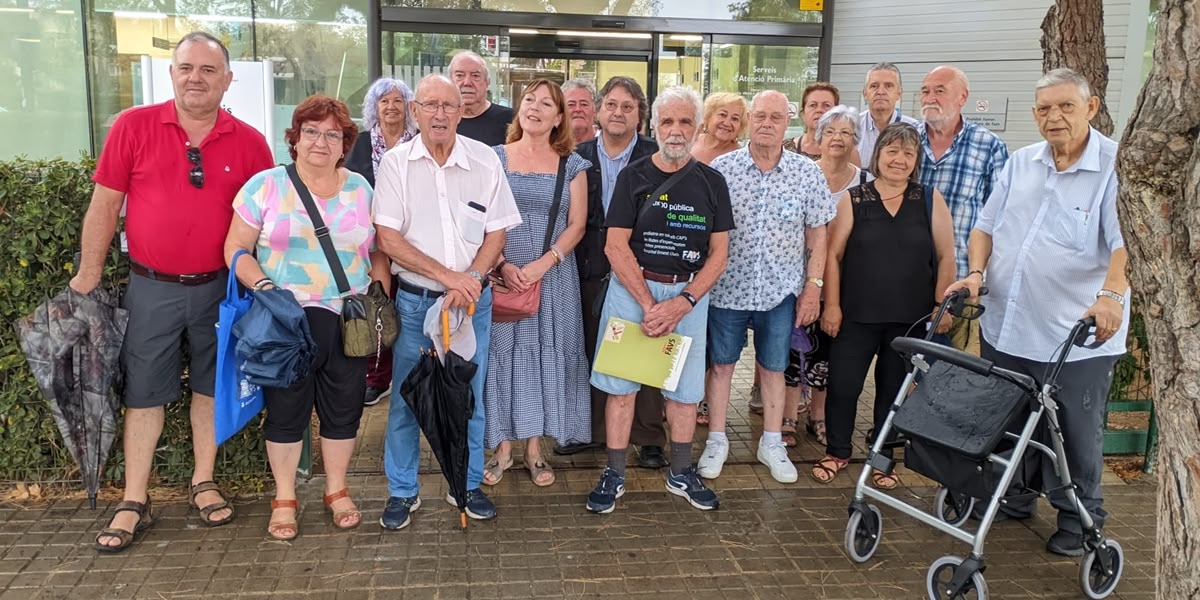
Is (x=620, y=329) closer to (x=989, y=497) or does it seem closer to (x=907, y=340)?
(x=907, y=340)

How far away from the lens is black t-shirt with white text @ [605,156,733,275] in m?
4.21

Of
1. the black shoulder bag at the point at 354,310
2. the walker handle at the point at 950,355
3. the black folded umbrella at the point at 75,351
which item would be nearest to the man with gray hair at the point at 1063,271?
the walker handle at the point at 950,355

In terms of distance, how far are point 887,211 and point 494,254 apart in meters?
2.02

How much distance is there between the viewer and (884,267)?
4.51 meters

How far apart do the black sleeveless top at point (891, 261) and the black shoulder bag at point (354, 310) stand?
2371mm

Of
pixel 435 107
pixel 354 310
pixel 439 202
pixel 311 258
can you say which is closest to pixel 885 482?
pixel 439 202

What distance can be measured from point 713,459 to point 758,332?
0.73 metres

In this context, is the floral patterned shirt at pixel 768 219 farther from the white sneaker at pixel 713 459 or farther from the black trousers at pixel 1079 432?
the black trousers at pixel 1079 432

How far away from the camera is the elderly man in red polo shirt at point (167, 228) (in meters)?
3.69

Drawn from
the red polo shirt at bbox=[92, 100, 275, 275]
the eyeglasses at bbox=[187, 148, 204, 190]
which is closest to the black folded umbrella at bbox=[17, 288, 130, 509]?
the red polo shirt at bbox=[92, 100, 275, 275]

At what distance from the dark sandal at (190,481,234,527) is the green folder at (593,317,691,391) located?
1866 millimetres

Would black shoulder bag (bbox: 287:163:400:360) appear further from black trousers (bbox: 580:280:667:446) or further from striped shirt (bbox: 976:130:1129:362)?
striped shirt (bbox: 976:130:1129:362)

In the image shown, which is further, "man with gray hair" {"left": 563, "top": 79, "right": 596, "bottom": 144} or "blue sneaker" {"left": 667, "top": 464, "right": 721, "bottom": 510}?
"man with gray hair" {"left": 563, "top": 79, "right": 596, "bottom": 144}

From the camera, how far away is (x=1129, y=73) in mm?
9352
